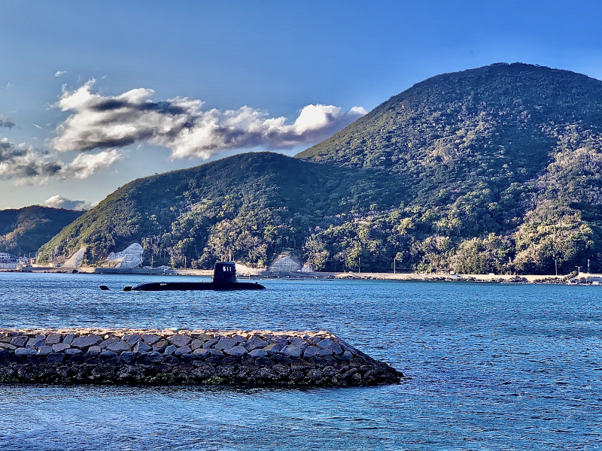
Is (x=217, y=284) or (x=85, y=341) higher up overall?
(x=85, y=341)

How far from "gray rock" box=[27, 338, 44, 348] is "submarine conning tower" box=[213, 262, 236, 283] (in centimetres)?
7722

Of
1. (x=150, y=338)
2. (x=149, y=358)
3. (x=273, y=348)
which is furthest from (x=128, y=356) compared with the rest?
(x=273, y=348)

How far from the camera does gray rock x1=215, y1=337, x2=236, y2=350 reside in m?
23.0

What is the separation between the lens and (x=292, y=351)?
23031 millimetres

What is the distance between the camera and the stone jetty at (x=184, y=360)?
2206 centimetres

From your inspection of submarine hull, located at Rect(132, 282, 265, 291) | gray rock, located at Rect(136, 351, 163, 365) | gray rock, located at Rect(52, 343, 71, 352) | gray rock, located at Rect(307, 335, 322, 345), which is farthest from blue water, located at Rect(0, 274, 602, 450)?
submarine hull, located at Rect(132, 282, 265, 291)

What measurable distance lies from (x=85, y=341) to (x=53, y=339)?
3.77 ft

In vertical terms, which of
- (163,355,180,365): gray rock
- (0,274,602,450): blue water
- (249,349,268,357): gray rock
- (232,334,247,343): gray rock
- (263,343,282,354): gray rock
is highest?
(232,334,247,343): gray rock

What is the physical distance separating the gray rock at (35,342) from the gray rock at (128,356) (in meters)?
2.87

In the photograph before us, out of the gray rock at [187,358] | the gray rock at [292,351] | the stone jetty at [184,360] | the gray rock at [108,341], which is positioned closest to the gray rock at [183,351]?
the stone jetty at [184,360]

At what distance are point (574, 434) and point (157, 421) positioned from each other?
400 inches

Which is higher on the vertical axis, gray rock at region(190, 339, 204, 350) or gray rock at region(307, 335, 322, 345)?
gray rock at region(307, 335, 322, 345)

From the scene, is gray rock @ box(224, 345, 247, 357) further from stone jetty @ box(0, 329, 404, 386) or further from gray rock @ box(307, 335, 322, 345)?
gray rock @ box(307, 335, 322, 345)

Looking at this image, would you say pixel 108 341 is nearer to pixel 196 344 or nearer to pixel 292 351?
pixel 196 344
